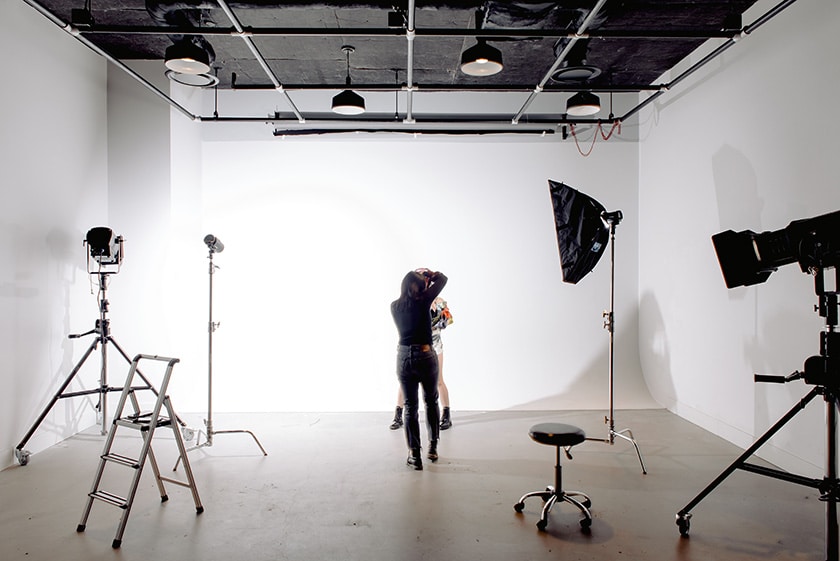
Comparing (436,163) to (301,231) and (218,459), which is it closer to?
(301,231)

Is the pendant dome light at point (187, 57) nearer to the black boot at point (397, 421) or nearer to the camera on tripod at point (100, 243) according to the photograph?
the camera on tripod at point (100, 243)

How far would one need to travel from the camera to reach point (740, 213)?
4.65 m

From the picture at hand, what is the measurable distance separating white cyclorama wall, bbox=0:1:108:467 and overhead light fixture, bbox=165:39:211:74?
4.39 ft

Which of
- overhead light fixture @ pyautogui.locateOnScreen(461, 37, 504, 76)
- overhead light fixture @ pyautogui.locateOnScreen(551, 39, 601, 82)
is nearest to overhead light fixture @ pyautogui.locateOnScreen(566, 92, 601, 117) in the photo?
→ overhead light fixture @ pyautogui.locateOnScreen(551, 39, 601, 82)

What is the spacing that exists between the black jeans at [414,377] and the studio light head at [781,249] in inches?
80.6

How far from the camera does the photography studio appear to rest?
3.21m

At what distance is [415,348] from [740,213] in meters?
3.00

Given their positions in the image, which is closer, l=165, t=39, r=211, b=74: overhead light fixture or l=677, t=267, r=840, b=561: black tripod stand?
l=677, t=267, r=840, b=561: black tripod stand

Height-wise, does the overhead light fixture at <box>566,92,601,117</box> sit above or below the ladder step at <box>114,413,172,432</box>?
above

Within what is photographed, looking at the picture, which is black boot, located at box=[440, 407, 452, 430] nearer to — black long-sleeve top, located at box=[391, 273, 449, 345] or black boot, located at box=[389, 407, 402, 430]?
black boot, located at box=[389, 407, 402, 430]

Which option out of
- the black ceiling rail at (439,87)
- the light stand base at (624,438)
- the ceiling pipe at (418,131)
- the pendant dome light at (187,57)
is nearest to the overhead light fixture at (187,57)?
the pendant dome light at (187,57)

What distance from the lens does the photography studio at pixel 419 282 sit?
3.21m

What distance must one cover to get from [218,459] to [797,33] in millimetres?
5406

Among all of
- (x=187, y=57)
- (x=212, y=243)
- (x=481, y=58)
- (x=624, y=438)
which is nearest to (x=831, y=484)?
(x=624, y=438)
